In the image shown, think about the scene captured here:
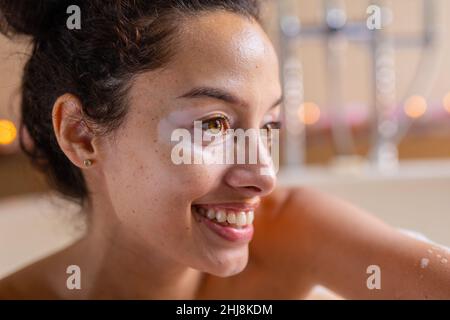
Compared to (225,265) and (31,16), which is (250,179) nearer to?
(225,265)

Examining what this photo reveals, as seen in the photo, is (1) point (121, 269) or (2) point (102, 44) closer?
(2) point (102, 44)

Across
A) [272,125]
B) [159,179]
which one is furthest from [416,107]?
[159,179]

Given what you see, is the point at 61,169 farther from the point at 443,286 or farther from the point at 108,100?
the point at 443,286

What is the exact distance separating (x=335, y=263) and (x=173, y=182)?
0.28 meters

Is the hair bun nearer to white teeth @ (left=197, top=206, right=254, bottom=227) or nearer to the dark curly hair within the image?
the dark curly hair

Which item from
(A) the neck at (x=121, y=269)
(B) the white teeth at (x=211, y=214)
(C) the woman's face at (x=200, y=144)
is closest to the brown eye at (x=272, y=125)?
(C) the woman's face at (x=200, y=144)

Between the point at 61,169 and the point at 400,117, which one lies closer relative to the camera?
the point at 61,169

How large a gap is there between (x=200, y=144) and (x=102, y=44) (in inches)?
5.8

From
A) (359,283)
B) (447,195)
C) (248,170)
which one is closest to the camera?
(248,170)

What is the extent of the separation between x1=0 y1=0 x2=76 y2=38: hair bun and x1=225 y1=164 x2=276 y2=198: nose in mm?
265

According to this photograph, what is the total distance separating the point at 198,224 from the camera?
66 centimetres

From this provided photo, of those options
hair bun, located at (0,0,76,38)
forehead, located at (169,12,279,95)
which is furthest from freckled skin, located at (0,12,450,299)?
hair bun, located at (0,0,76,38)

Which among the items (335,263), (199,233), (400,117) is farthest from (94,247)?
(400,117)

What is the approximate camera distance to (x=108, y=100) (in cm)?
64
